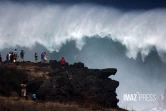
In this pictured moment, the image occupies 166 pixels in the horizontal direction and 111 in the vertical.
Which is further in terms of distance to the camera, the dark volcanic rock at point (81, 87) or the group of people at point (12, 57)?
the group of people at point (12, 57)

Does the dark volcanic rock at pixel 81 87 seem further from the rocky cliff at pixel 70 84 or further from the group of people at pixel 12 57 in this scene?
the group of people at pixel 12 57

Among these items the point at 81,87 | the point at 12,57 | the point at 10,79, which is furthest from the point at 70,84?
the point at 12,57

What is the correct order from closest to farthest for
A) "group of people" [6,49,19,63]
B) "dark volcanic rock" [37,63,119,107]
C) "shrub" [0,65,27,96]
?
"shrub" [0,65,27,96] < "dark volcanic rock" [37,63,119,107] < "group of people" [6,49,19,63]

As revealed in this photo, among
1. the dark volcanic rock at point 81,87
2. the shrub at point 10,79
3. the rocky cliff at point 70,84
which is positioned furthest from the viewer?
the dark volcanic rock at point 81,87

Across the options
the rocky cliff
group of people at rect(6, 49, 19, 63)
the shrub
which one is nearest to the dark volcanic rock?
the rocky cliff

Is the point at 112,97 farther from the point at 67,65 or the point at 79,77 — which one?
the point at 67,65

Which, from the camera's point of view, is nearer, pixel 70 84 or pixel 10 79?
pixel 10 79

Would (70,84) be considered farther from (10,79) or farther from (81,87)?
(10,79)

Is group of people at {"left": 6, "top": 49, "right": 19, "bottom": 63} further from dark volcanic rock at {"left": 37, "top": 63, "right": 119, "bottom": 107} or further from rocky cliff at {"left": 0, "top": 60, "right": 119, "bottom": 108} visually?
dark volcanic rock at {"left": 37, "top": 63, "right": 119, "bottom": 107}

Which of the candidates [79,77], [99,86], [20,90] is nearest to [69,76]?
[79,77]

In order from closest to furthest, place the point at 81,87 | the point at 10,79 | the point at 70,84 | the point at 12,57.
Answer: the point at 10,79
the point at 70,84
the point at 81,87
the point at 12,57

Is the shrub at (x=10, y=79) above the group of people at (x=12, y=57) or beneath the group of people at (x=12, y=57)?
beneath

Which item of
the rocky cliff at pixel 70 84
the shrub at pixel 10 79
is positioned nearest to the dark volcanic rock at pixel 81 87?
the rocky cliff at pixel 70 84

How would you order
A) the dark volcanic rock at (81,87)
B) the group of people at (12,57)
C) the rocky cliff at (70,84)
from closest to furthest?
the rocky cliff at (70,84)
the dark volcanic rock at (81,87)
the group of people at (12,57)
